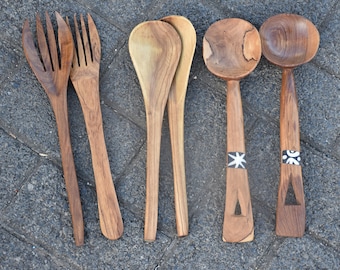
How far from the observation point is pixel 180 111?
4.13ft

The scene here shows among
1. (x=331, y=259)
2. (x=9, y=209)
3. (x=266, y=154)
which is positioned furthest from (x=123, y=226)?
(x=331, y=259)

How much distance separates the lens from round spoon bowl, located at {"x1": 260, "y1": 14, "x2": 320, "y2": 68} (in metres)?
1.29

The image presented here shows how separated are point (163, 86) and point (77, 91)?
21cm

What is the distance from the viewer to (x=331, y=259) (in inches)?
50.9

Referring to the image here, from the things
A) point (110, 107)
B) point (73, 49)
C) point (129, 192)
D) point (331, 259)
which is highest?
point (73, 49)

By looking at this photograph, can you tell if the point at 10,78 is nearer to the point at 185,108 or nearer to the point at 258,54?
the point at 185,108

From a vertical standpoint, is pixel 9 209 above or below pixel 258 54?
below

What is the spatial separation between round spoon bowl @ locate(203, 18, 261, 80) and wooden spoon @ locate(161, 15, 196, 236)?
0.05 meters

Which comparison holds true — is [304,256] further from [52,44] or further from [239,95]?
[52,44]

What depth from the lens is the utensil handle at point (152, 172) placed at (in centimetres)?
122

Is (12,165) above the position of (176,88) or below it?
below

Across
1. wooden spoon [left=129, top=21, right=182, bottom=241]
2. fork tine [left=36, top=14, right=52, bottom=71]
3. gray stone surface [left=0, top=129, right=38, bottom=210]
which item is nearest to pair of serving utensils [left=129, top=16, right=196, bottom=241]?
wooden spoon [left=129, top=21, right=182, bottom=241]

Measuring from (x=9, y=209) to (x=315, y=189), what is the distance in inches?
30.8

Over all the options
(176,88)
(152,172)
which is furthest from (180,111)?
(152,172)
